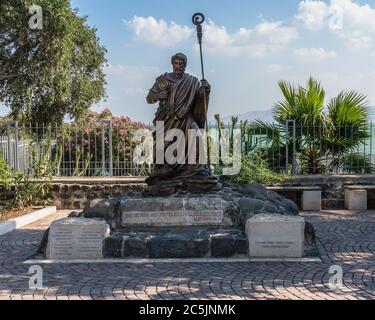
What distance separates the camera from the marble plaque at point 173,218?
24.1 ft

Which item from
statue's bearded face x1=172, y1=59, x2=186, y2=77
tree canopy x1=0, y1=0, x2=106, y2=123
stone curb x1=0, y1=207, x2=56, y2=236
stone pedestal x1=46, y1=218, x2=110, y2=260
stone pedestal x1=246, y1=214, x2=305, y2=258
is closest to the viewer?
stone pedestal x1=246, y1=214, x2=305, y2=258

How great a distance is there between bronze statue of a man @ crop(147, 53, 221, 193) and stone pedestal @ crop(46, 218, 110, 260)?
3.82ft

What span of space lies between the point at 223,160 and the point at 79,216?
529cm

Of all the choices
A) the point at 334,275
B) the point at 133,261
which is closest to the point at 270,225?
the point at 334,275

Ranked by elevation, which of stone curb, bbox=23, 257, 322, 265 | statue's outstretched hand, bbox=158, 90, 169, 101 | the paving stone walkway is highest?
statue's outstretched hand, bbox=158, 90, 169, 101

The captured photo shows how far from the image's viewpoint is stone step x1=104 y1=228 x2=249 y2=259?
22.8 ft

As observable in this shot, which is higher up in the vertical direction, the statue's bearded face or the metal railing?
the statue's bearded face

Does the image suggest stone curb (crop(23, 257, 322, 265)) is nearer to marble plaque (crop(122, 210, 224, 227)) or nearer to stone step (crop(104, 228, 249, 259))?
stone step (crop(104, 228, 249, 259))

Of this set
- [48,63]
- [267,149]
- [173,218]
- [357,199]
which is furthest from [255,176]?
[48,63]

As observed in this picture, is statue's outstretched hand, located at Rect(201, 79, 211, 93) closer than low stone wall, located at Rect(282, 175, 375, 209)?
Yes

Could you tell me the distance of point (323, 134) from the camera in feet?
41.4

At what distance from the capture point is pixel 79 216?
25.1ft

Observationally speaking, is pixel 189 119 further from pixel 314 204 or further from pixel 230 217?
pixel 314 204

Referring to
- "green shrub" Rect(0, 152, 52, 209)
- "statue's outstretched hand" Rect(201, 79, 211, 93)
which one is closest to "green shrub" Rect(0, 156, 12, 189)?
"green shrub" Rect(0, 152, 52, 209)
